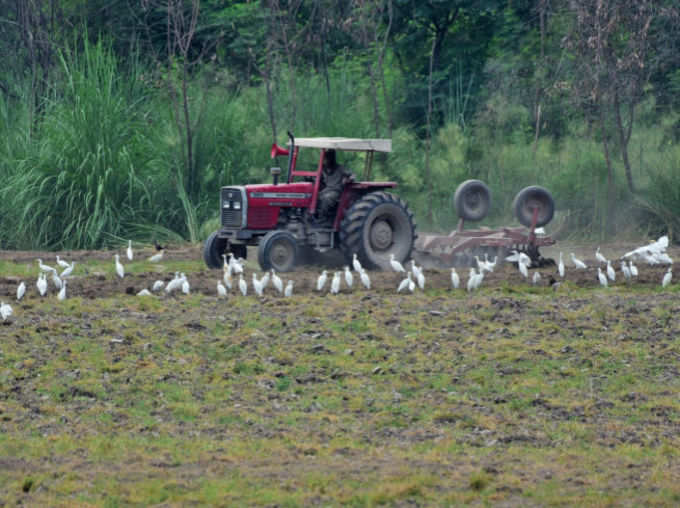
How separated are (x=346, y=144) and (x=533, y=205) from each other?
327cm

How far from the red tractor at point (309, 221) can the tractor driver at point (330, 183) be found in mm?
75

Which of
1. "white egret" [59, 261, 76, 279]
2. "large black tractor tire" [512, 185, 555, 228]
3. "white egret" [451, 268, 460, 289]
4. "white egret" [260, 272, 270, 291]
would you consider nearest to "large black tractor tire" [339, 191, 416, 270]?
"large black tractor tire" [512, 185, 555, 228]

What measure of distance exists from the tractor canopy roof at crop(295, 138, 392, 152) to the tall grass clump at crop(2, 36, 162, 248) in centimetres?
457

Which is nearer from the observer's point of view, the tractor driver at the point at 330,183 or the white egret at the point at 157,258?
the tractor driver at the point at 330,183

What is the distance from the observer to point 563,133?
2327cm

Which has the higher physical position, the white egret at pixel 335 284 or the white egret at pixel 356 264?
the white egret at pixel 356 264

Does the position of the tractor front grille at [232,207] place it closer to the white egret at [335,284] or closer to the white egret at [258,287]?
the white egret at [258,287]

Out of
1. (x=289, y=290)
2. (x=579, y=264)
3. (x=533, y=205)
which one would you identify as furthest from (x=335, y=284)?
(x=533, y=205)

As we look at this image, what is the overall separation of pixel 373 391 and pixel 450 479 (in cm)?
204

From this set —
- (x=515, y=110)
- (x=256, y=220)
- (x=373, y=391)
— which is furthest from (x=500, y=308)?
(x=515, y=110)

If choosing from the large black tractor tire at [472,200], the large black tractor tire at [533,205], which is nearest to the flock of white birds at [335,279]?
the large black tractor tire at [533,205]

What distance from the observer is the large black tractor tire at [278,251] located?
1404cm

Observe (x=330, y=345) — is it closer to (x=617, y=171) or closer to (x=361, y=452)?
(x=361, y=452)

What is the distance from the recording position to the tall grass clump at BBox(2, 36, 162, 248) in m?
18.2
